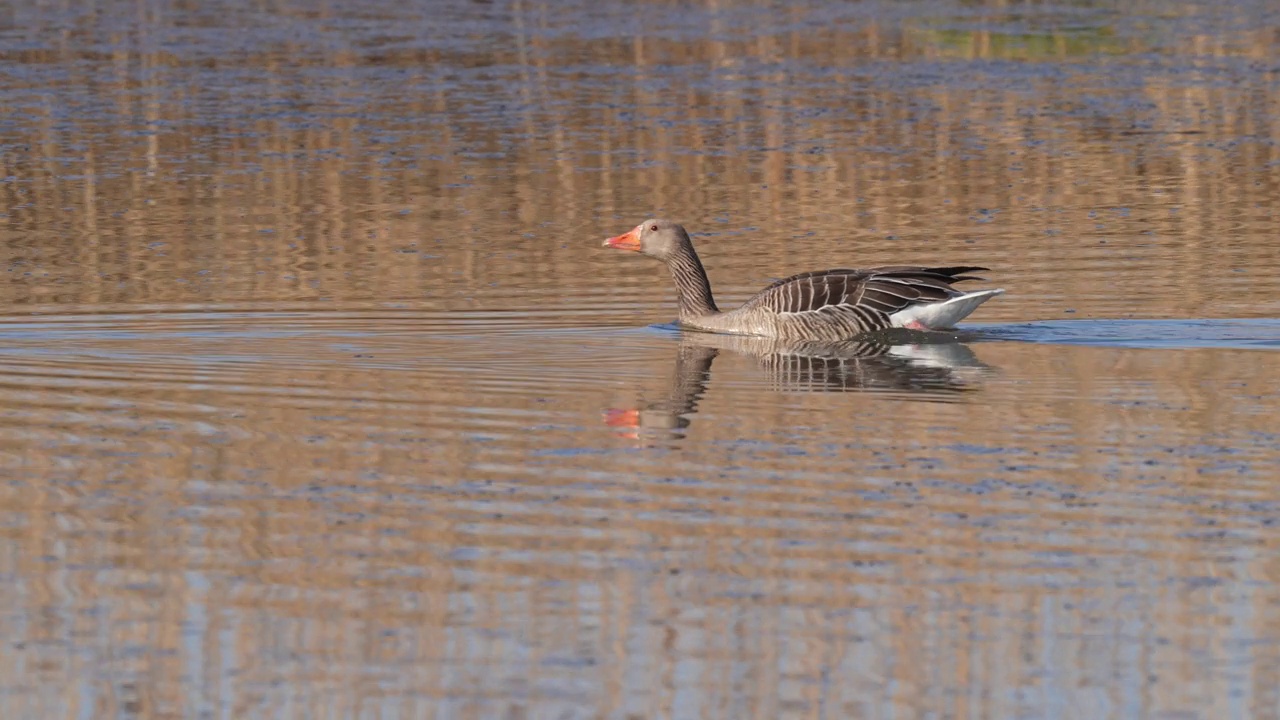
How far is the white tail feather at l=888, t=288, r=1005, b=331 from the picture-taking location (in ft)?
40.1

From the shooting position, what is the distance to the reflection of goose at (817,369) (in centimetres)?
999

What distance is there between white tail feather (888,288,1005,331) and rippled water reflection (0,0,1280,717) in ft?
0.53

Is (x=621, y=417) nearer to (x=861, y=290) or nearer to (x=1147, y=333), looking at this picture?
(x=861, y=290)

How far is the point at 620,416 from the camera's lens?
9836 mm

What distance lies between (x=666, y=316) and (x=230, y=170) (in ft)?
23.7

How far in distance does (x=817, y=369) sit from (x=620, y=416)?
2091 millimetres

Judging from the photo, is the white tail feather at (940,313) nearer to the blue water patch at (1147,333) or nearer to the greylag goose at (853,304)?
the greylag goose at (853,304)

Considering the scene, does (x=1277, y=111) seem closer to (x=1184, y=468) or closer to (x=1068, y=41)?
(x=1068, y=41)

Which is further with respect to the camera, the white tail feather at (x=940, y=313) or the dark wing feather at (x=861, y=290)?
the dark wing feather at (x=861, y=290)

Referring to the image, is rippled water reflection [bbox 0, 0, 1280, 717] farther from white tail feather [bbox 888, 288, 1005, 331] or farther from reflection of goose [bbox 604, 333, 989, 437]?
white tail feather [bbox 888, 288, 1005, 331]

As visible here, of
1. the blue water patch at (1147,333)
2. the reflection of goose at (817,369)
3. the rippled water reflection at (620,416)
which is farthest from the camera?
the blue water patch at (1147,333)

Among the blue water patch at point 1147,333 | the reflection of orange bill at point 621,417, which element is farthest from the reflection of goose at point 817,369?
the blue water patch at point 1147,333

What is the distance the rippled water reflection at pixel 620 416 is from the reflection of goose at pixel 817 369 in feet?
0.18

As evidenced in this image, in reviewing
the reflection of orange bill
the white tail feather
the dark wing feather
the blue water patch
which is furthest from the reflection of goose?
the blue water patch
